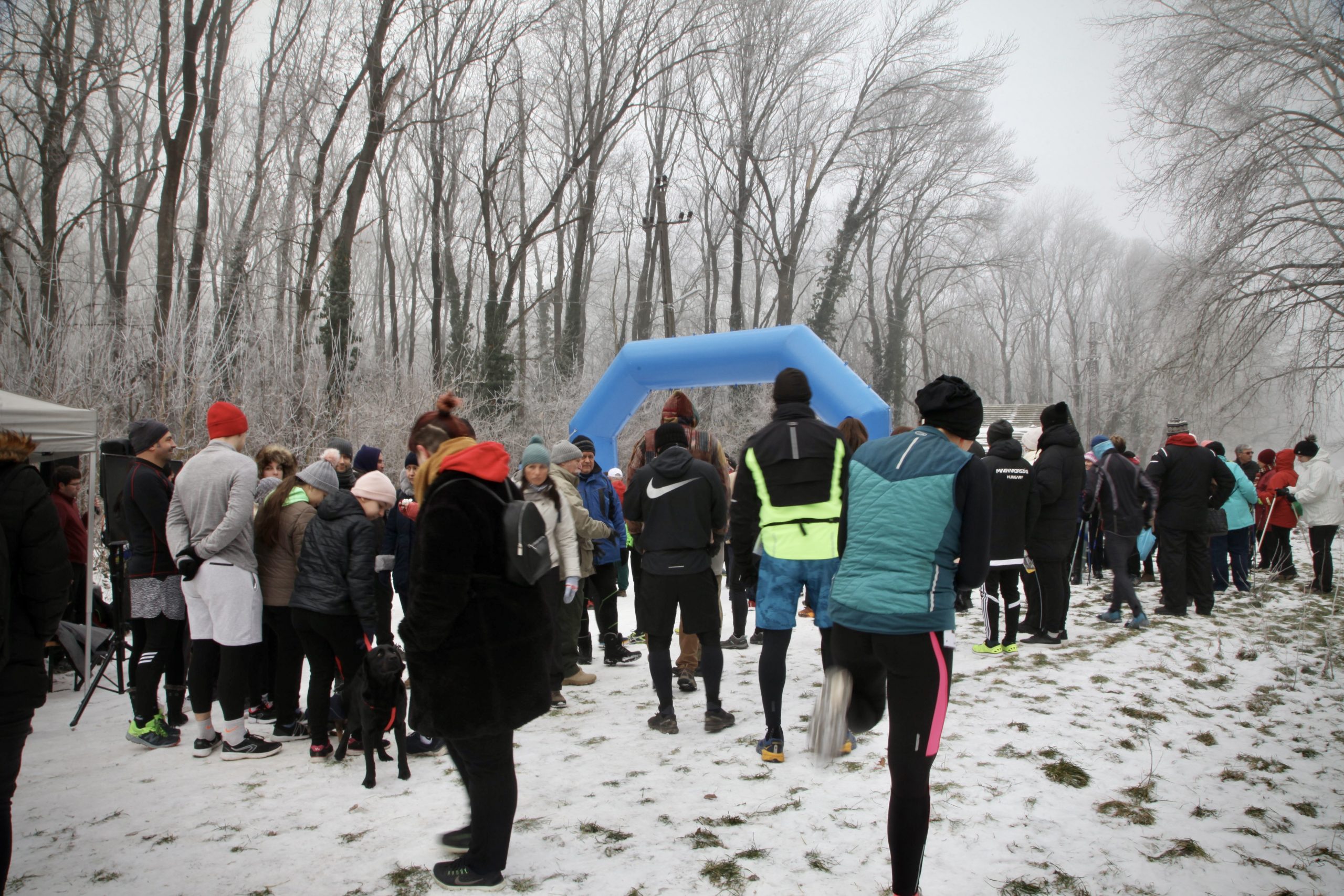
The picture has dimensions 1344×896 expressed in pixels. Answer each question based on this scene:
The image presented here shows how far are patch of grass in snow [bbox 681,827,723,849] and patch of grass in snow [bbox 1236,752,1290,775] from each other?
9.24ft

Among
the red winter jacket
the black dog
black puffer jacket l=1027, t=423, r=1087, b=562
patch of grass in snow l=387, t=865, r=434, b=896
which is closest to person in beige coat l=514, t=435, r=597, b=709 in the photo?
the black dog

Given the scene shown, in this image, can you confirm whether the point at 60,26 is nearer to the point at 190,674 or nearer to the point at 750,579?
the point at 190,674

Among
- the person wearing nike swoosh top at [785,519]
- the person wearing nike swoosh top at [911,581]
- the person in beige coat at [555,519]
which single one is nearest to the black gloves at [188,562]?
the person in beige coat at [555,519]

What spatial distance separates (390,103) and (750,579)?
711 inches

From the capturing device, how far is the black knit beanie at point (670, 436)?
482 centimetres

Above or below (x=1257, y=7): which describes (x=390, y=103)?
above

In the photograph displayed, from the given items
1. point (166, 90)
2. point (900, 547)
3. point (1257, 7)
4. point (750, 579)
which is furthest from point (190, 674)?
point (166, 90)

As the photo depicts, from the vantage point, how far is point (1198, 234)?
10.9 meters

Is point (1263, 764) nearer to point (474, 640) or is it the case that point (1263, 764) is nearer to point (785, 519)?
point (785, 519)

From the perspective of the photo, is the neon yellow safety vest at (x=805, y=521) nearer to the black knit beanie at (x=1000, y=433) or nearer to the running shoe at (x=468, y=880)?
the running shoe at (x=468, y=880)

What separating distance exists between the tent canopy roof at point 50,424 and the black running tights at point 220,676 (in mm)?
1988

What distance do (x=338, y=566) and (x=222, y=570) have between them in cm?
63

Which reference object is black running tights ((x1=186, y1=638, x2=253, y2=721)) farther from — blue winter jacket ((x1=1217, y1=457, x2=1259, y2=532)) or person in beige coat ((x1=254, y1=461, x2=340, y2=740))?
blue winter jacket ((x1=1217, y1=457, x2=1259, y2=532))

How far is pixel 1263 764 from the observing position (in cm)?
405
